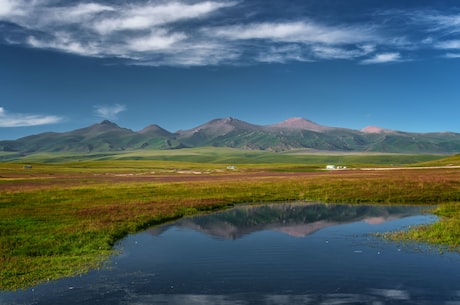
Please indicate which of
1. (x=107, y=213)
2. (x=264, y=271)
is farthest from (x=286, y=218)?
(x=264, y=271)

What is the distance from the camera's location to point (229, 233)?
40.1 meters

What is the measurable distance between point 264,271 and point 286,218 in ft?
76.1

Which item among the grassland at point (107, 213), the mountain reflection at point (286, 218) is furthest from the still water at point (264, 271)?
the grassland at point (107, 213)

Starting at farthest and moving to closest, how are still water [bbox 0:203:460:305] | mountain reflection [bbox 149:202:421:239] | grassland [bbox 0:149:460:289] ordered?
1. mountain reflection [bbox 149:202:421:239]
2. grassland [bbox 0:149:460:289]
3. still water [bbox 0:203:460:305]

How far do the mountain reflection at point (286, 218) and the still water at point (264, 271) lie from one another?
49 centimetres

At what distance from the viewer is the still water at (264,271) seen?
21.4 meters

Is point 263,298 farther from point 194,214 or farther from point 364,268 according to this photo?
point 194,214

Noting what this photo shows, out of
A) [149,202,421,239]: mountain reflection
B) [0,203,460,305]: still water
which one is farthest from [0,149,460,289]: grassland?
[149,202,421,239]: mountain reflection

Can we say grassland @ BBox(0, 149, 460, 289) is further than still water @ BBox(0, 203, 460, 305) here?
Yes

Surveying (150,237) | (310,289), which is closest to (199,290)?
(310,289)

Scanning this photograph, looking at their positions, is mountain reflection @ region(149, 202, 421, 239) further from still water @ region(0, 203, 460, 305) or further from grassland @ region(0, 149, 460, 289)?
grassland @ region(0, 149, 460, 289)

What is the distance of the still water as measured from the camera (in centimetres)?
2138

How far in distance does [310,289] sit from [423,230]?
19.6 m

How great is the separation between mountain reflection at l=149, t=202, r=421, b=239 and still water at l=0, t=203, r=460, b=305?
49cm
